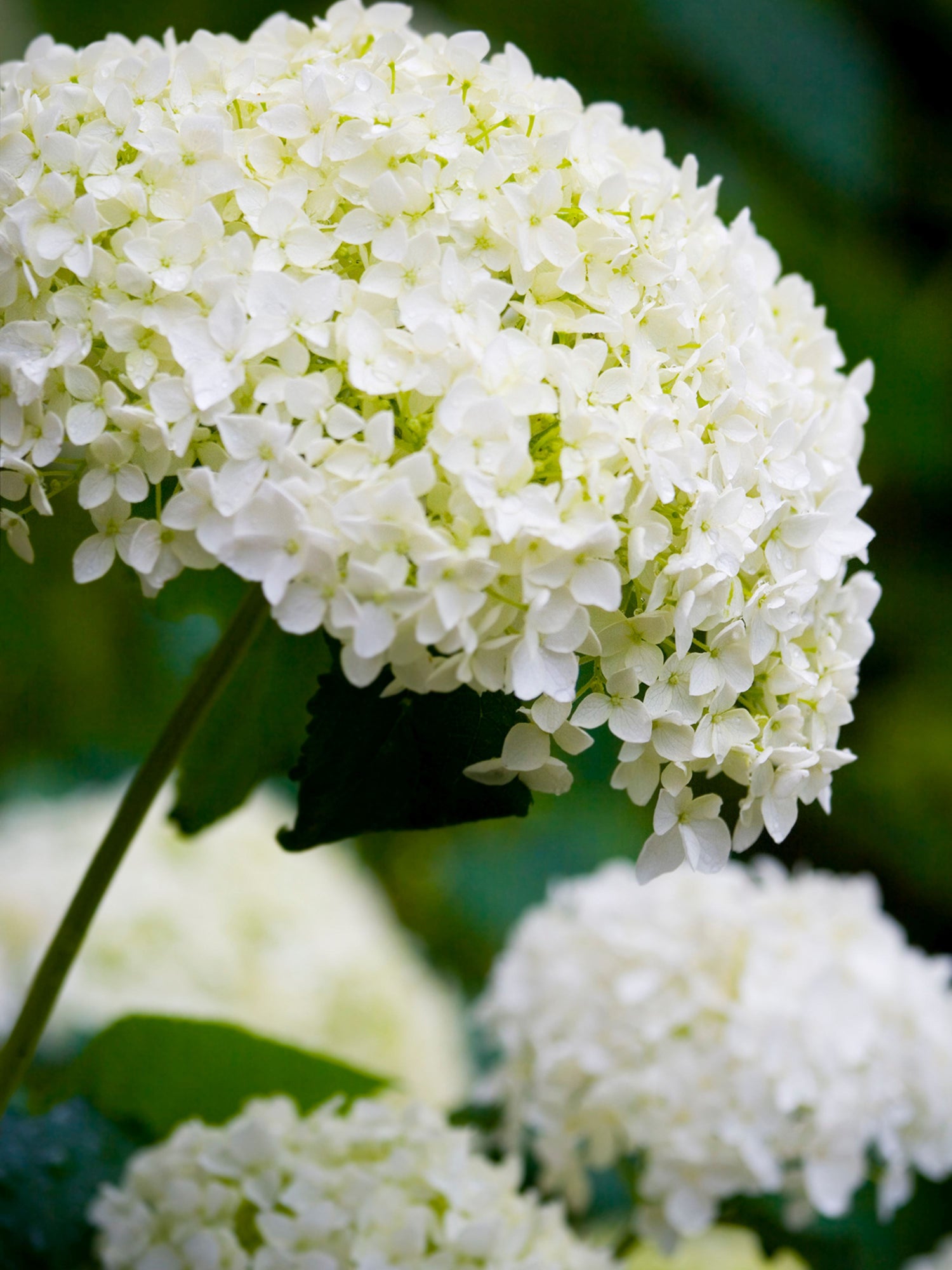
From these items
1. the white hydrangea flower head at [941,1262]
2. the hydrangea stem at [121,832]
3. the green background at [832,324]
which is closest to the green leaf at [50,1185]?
the hydrangea stem at [121,832]

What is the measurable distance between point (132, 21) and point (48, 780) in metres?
1.00

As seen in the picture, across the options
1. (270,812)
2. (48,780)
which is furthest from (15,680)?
(270,812)

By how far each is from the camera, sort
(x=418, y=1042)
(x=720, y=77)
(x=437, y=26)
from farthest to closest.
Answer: (x=720, y=77)
(x=437, y=26)
(x=418, y=1042)

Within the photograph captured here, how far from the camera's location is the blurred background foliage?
4.13 feet

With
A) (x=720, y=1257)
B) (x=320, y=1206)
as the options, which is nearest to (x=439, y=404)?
(x=320, y=1206)

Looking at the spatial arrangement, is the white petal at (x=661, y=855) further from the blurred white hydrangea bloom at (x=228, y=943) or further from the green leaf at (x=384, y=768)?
the blurred white hydrangea bloom at (x=228, y=943)

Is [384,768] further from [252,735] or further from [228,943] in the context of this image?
[228,943]

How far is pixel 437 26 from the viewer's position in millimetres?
1525

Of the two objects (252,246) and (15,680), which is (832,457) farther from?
(15,680)

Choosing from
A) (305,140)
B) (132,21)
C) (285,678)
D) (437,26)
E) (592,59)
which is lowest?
(285,678)

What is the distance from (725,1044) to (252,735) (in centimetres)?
27

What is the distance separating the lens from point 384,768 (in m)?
0.37

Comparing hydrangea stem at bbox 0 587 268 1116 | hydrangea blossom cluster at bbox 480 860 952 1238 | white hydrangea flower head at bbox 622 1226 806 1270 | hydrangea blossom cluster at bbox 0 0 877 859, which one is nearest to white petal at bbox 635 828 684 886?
hydrangea blossom cluster at bbox 0 0 877 859

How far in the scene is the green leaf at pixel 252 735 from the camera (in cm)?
48
